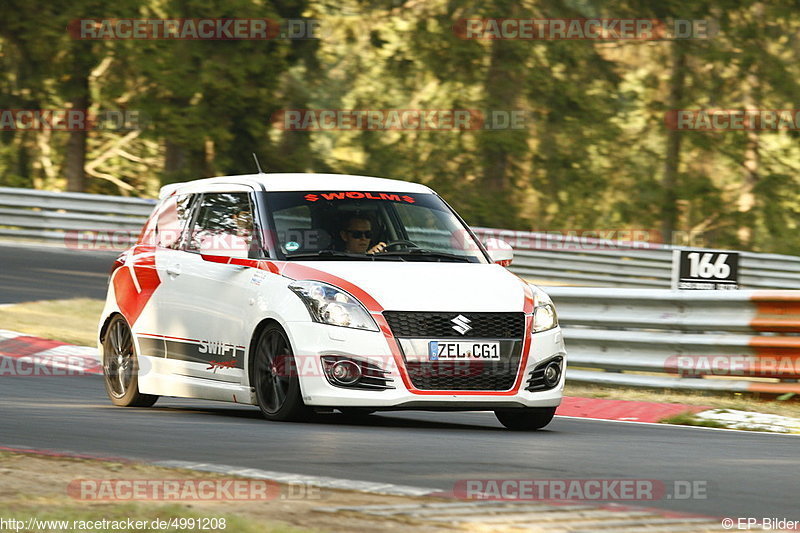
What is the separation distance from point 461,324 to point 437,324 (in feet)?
0.49

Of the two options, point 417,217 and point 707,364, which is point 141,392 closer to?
point 417,217

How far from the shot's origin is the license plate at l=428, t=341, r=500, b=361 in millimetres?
9297

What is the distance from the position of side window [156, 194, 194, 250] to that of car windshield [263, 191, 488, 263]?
104cm

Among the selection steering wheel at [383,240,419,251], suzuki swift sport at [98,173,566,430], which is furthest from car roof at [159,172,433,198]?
steering wheel at [383,240,419,251]

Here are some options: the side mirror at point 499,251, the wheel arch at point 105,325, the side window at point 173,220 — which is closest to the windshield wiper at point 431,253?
the side mirror at point 499,251

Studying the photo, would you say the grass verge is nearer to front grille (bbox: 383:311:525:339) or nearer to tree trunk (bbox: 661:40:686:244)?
front grille (bbox: 383:311:525:339)

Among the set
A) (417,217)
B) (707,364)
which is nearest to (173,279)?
(417,217)

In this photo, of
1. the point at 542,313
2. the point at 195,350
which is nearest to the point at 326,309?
the point at 542,313

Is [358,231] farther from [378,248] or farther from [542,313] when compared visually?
[542,313]

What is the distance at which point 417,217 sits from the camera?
10789 millimetres

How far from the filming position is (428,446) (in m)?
8.45

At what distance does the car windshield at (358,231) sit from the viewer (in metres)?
10.1

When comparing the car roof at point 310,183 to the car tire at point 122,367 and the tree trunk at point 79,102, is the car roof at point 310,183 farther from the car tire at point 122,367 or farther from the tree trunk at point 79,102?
the tree trunk at point 79,102

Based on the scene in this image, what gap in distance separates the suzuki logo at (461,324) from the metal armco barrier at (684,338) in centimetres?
391
